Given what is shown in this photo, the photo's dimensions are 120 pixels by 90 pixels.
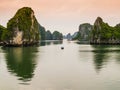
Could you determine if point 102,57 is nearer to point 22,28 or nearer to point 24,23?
point 22,28

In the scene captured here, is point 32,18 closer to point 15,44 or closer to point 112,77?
point 15,44

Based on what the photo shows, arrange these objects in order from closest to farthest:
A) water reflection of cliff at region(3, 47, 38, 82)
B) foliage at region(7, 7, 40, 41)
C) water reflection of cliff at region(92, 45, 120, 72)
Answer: water reflection of cliff at region(3, 47, 38, 82), water reflection of cliff at region(92, 45, 120, 72), foliage at region(7, 7, 40, 41)

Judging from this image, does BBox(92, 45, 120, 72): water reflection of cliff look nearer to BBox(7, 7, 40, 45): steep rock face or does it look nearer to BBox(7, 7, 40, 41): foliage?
BBox(7, 7, 40, 45): steep rock face

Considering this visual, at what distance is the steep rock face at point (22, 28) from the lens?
171125 millimetres

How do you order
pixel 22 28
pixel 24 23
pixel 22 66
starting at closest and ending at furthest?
pixel 22 66
pixel 22 28
pixel 24 23

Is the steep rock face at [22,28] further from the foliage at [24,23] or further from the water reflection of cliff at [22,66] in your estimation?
the water reflection of cliff at [22,66]

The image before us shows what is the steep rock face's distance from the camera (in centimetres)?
17112

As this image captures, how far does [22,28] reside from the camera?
179750mm

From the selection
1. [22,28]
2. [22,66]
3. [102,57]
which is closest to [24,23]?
[22,28]

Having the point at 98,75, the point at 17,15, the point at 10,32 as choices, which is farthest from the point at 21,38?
the point at 98,75

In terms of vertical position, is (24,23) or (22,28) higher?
(24,23)

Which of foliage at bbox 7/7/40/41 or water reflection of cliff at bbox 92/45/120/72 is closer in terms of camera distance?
water reflection of cliff at bbox 92/45/120/72

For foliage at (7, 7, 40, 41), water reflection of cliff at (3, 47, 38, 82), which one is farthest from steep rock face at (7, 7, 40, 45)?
water reflection of cliff at (3, 47, 38, 82)

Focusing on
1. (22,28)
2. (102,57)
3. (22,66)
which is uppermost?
(22,28)
